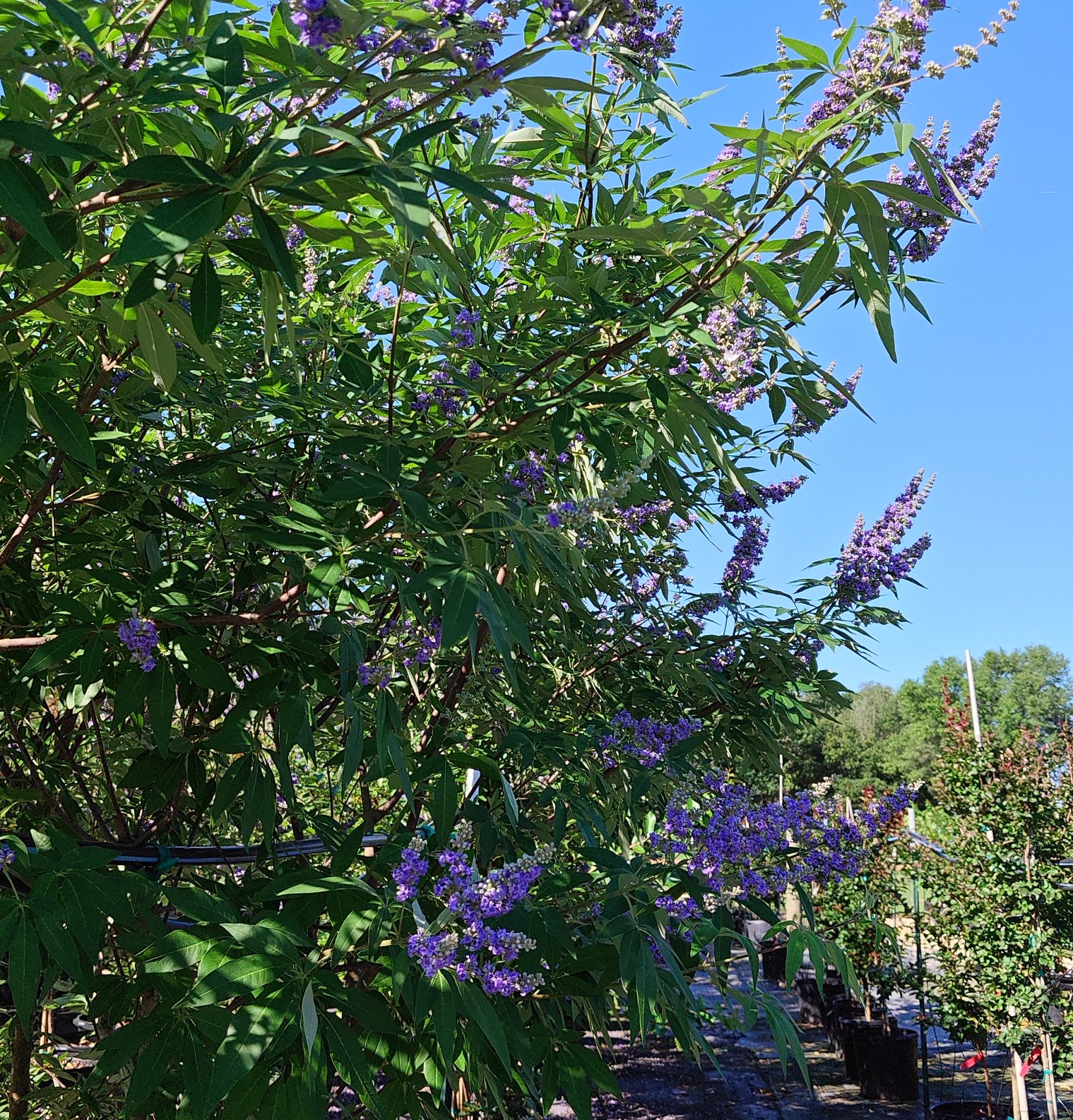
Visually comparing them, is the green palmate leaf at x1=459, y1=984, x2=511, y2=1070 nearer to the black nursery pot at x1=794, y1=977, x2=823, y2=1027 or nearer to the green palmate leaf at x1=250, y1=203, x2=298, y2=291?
the green palmate leaf at x1=250, y1=203, x2=298, y2=291

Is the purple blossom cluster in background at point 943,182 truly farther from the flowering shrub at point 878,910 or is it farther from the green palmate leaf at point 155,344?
the flowering shrub at point 878,910

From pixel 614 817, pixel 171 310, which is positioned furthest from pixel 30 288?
pixel 614 817

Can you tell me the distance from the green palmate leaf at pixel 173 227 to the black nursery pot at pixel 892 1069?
27.4 feet

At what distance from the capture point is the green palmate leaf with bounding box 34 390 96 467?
1.40m

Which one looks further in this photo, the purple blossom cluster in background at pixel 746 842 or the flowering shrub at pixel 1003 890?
the flowering shrub at pixel 1003 890

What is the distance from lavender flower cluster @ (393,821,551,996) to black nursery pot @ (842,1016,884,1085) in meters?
7.54

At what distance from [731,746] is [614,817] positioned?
21.3 inches

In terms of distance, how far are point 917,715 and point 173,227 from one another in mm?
53247

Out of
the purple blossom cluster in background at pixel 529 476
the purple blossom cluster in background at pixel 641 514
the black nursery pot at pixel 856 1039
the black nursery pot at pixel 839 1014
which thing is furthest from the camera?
the black nursery pot at pixel 839 1014

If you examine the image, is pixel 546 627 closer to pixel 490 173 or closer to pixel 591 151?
pixel 591 151

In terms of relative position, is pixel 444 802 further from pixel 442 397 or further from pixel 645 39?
pixel 645 39

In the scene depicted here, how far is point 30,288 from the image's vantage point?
1344 mm

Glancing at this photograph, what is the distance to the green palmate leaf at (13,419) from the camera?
135 cm

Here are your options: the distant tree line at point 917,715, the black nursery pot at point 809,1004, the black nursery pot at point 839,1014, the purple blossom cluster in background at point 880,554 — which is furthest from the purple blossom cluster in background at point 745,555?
the distant tree line at point 917,715
